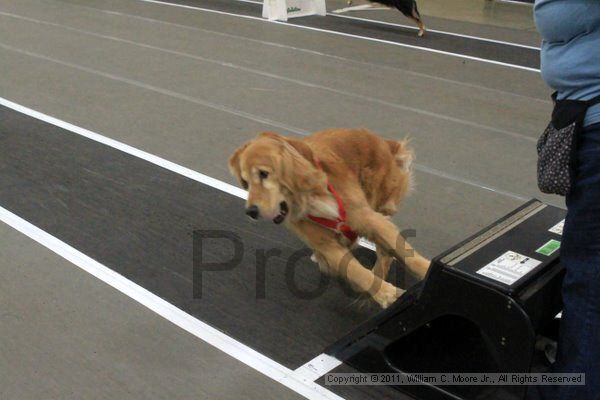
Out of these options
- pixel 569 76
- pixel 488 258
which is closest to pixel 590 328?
pixel 488 258

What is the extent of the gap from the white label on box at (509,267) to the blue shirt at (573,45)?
2.13 feet

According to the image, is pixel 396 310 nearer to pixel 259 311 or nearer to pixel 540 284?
pixel 540 284

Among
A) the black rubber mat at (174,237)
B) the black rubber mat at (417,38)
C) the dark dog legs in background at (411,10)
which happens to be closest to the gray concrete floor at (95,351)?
the black rubber mat at (174,237)

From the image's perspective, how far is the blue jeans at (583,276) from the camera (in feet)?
6.65

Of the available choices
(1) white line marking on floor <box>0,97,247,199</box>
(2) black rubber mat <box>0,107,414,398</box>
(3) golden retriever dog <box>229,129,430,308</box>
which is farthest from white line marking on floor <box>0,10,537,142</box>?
(3) golden retriever dog <box>229,129,430,308</box>

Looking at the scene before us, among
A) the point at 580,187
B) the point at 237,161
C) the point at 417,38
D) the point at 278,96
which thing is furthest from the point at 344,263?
the point at 417,38

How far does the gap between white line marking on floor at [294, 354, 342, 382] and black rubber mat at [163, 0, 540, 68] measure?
6.06 meters

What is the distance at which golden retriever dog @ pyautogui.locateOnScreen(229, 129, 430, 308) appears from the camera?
2875 millimetres

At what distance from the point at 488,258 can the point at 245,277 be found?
1398mm

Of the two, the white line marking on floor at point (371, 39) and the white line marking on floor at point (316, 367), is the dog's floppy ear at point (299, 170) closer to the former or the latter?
the white line marking on floor at point (316, 367)

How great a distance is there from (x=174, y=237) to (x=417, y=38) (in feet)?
20.7

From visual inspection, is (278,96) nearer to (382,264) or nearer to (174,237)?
(174,237)

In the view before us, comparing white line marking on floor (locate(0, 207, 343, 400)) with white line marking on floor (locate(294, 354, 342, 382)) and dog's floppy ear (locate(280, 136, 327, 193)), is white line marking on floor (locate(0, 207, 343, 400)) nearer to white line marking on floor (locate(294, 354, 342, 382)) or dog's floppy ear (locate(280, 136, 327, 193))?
white line marking on floor (locate(294, 354, 342, 382))

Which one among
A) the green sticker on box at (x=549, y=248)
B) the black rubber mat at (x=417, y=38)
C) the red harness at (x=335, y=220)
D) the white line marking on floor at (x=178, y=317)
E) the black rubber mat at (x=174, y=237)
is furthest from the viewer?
the black rubber mat at (x=417, y=38)
